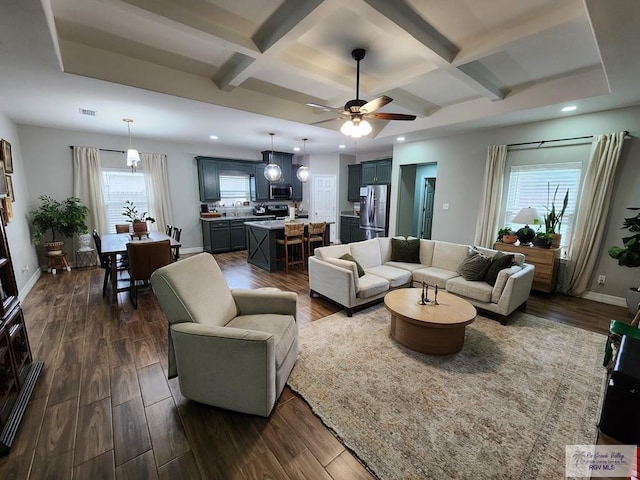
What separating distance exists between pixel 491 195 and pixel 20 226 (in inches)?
310

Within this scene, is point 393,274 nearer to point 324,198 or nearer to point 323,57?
point 323,57

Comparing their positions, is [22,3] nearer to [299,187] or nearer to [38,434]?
[38,434]

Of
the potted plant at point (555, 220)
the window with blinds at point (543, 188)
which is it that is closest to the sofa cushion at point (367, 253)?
the window with blinds at point (543, 188)

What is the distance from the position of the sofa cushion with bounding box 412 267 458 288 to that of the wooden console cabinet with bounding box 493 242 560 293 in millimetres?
1325

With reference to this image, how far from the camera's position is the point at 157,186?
6.14 metres

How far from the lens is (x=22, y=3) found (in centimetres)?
170

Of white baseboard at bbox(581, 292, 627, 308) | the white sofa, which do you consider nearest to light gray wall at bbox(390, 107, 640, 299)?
white baseboard at bbox(581, 292, 627, 308)

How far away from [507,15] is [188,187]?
21.9 ft

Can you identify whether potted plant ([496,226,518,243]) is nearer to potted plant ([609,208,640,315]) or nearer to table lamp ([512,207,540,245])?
table lamp ([512,207,540,245])

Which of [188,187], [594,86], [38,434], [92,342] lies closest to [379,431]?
[38,434]

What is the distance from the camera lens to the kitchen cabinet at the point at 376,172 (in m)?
6.89

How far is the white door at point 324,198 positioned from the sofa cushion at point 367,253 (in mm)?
4156

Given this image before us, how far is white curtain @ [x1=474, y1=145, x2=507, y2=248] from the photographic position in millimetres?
4582

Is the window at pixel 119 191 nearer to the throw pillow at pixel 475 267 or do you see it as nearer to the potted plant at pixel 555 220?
the throw pillow at pixel 475 267
